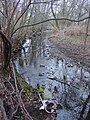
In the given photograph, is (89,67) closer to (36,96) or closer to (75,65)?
(75,65)

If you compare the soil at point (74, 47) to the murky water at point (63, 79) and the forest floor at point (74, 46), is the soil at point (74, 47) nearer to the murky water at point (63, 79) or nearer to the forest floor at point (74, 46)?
the forest floor at point (74, 46)

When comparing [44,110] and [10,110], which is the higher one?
[10,110]

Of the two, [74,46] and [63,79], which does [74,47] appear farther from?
[63,79]

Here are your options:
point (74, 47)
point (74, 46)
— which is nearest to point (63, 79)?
point (74, 47)

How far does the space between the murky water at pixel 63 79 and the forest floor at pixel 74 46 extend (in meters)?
0.57

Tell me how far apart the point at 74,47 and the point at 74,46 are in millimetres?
278

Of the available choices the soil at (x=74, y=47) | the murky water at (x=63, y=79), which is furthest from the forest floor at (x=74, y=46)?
the murky water at (x=63, y=79)

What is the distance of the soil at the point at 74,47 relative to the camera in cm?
1249

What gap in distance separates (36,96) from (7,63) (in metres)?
1.73

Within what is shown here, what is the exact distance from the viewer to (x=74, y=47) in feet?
50.5

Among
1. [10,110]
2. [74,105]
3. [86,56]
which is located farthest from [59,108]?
[86,56]

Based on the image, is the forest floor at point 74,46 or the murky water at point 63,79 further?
the forest floor at point 74,46

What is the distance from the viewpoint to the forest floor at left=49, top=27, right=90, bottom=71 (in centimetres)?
1260

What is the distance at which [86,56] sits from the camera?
12.7 m
